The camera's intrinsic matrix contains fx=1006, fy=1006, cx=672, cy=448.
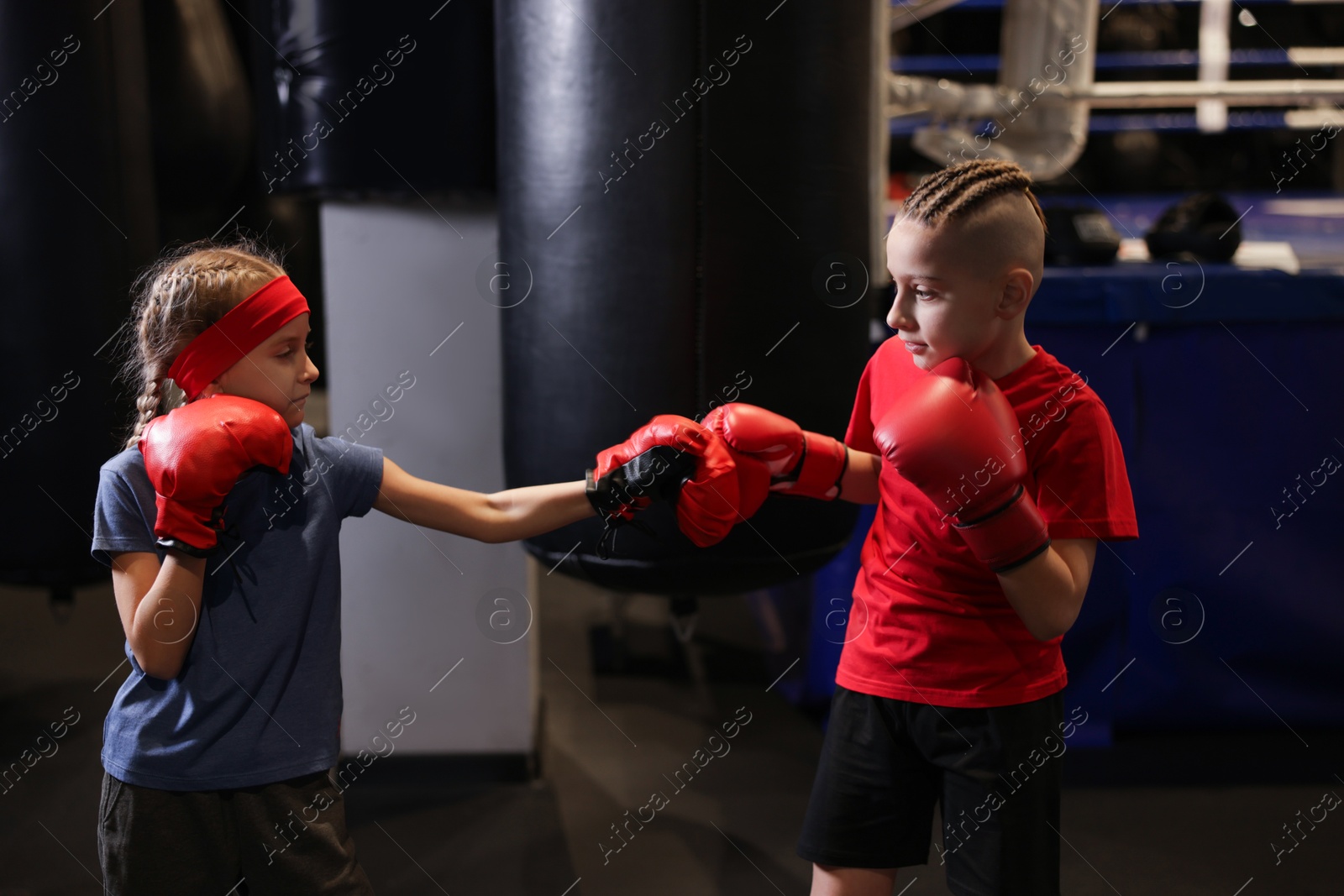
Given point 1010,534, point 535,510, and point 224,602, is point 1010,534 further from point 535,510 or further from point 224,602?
point 224,602

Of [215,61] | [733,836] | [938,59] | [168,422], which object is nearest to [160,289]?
[168,422]

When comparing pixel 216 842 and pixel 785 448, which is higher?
pixel 785 448

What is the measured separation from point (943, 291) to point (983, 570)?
307 mm

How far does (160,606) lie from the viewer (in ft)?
3.30

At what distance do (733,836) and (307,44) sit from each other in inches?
66.4

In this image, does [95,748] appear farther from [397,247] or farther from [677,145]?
[677,145]

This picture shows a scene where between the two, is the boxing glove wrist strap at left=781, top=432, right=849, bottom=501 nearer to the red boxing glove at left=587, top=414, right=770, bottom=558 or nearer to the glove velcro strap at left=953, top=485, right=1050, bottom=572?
the red boxing glove at left=587, top=414, right=770, bottom=558

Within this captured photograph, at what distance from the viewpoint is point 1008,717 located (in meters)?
1.08

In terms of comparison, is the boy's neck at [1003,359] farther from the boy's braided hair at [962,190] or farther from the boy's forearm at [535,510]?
the boy's forearm at [535,510]

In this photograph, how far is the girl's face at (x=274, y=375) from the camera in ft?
3.61

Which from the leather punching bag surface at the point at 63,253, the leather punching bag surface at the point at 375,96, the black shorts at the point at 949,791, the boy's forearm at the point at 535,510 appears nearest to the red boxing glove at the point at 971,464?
the black shorts at the point at 949,791

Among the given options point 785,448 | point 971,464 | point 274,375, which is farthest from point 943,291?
point 274,375

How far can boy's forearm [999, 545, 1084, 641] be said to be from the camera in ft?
3.26

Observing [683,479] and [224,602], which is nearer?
[224,602]
